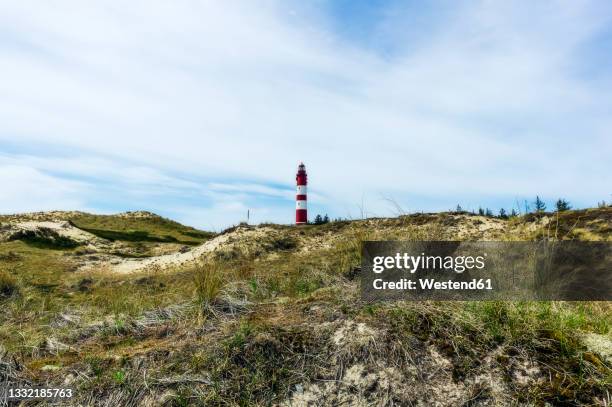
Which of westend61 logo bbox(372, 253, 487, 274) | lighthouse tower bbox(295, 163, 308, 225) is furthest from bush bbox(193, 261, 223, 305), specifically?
lighthouse tower bbox(295, 163, 308, 225)

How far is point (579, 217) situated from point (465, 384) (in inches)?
355

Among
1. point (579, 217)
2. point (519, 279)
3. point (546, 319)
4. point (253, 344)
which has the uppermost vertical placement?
point (579, 217)

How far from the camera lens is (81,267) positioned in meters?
18.0

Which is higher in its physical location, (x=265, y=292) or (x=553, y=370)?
(x=265, y=292)

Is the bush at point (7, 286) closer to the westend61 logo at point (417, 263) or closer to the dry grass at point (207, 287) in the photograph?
the dry grass at point (207, 287)

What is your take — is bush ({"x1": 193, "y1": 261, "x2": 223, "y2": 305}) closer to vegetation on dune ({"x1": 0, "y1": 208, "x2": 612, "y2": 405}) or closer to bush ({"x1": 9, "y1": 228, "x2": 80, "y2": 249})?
vegetation on dune ({"x1": 0, "y1": 208, "x2": 612, "y2": 405})

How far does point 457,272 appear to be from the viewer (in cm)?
607

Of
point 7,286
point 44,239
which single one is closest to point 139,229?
point 44,239

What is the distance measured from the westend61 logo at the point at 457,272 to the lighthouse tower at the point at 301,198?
1470cm

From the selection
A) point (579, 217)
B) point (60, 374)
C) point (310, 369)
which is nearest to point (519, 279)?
point (310, 369)

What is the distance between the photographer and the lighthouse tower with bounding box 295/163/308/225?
2173 cm

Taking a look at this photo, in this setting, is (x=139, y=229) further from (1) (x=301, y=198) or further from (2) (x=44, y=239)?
(1) (x=301, y=198)

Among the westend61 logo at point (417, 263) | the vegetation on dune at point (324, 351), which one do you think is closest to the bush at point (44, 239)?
the vegetation on dune at point (324, 351)

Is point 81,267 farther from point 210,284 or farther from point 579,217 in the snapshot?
point 579,217
